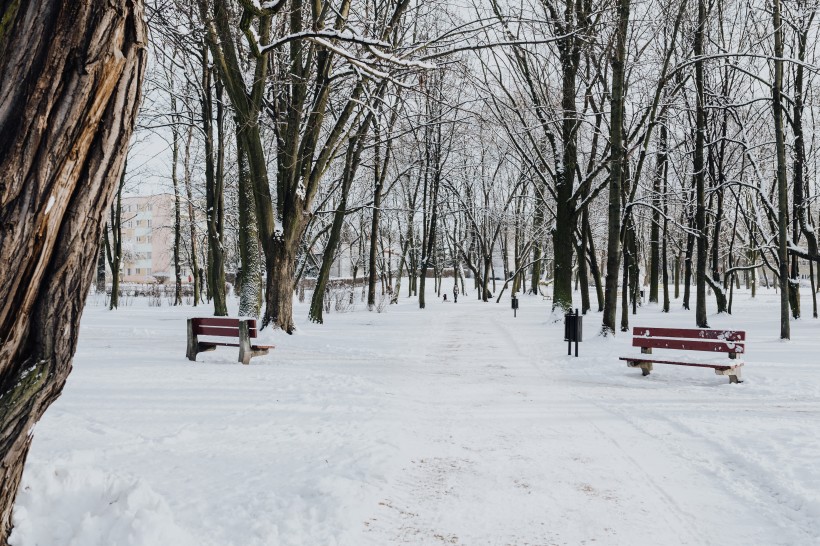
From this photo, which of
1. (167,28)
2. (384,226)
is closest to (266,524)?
(167,28)

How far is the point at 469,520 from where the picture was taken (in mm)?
3883

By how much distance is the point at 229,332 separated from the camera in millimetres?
10695

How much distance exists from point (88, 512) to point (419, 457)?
8.56ft

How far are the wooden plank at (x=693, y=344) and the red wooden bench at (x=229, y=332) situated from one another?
248 inches

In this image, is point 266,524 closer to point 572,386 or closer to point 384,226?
point 572,386

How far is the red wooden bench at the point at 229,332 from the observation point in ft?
34.2

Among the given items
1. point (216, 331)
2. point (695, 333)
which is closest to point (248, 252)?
point (216, 331)

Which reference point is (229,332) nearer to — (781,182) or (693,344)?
(693,344)

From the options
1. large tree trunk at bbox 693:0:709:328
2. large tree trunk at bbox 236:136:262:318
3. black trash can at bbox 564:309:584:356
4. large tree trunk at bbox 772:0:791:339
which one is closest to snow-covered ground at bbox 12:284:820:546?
black trash can at bbox 564:309:584:356

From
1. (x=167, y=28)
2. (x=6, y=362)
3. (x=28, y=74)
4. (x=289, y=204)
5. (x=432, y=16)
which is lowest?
(x=6, y=362)

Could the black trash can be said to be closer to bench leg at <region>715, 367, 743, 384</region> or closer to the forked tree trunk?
bench leg at <region>715, 367, 743, 384</region>

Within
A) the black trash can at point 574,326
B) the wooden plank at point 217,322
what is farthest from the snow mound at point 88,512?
the black trash can at point 574,326

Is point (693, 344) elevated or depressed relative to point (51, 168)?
depressed

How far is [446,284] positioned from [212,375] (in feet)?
195
